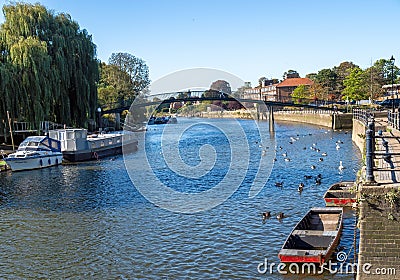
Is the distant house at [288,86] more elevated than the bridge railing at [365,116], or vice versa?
the distant house at [288,86]

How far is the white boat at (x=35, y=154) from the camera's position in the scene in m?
34.2

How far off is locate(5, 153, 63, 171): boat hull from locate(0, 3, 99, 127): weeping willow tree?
15.1 ft

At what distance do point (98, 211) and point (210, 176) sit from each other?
10.5 meters

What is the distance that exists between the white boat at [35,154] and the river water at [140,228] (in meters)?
2.86

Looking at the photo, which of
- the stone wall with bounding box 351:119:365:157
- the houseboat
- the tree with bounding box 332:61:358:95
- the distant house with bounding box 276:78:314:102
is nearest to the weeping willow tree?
the houseboat

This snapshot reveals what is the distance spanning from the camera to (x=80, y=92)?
46.4 m

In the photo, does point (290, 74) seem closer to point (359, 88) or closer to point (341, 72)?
point (341, 72)

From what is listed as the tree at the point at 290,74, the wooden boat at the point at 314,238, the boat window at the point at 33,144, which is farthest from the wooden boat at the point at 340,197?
the tree at the point at 290,74

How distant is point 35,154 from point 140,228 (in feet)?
64.2

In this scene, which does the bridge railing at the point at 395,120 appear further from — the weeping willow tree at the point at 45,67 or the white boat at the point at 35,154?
the weeping willow tree at the point at 45,67

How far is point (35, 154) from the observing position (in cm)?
3528

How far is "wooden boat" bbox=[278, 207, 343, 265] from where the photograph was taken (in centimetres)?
1311

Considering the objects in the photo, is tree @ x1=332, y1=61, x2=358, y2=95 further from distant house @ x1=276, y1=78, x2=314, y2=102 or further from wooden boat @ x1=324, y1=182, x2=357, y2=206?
wooden boat @ x1=324, y1=182, x2=357, y2=206

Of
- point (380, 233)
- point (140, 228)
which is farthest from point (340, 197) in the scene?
point (380, 233)
